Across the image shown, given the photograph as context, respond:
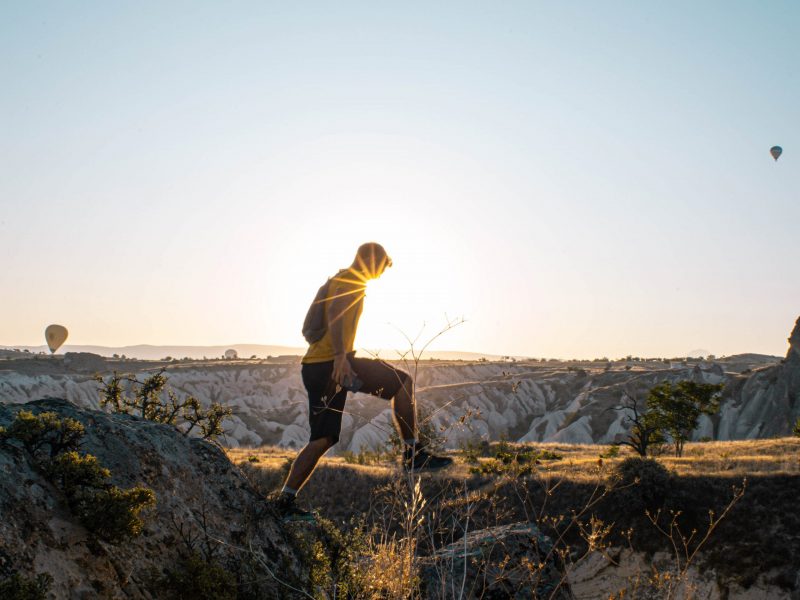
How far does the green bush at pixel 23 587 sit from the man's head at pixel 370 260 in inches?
164

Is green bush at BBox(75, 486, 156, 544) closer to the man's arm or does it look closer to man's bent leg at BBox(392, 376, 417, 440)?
the man's arm

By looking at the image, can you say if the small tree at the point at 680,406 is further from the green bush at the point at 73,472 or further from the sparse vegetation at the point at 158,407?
the green bush at the point at 73,472

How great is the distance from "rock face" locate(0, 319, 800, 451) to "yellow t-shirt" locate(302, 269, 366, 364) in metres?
40.1

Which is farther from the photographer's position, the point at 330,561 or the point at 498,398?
the point at 498,398

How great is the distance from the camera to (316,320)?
6477 mm

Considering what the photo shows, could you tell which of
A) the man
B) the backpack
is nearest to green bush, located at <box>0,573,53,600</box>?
the man

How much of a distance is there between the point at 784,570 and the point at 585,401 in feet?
167

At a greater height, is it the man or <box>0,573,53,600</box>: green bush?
the man

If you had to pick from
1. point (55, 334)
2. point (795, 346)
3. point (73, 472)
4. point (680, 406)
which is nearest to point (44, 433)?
point (73, 472)

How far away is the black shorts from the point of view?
6078 millimetres

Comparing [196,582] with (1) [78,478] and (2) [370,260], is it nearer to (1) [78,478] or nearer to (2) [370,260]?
(1) [78,478]

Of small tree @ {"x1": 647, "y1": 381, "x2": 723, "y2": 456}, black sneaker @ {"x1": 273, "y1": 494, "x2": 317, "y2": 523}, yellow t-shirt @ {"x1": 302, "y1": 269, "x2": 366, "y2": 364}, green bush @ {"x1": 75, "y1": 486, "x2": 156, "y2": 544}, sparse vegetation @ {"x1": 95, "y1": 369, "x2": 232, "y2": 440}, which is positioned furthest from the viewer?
small tree @ {"x1": 647, "y1": 381, "x2": 723, "y2": 456}

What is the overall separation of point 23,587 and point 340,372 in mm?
3579

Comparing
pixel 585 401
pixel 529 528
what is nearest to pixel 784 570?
pixel 529 528
